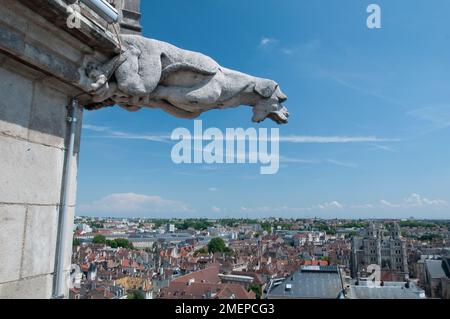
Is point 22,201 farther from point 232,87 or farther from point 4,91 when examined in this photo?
point 232,87

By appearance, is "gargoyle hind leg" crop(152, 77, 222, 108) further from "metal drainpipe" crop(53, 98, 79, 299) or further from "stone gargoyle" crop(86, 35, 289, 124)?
"metal drainpipe" crop(53, 98, 79, 299)

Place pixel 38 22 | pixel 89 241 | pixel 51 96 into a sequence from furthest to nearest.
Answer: pixel 89 241, pixel 51 96, pixel 38 22

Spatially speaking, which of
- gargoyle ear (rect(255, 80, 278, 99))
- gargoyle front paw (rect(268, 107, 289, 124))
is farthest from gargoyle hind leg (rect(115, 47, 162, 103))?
gargoyle front paw (rect(268, 107, 289, 124))

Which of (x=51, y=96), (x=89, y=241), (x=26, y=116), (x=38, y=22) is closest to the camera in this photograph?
(x=38, y=22)

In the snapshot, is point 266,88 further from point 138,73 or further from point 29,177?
point 29,177

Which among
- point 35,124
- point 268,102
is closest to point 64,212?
point 35,124

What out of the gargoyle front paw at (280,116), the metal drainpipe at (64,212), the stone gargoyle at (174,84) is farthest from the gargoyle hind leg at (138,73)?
the gargoyle front paw at (280,116)
